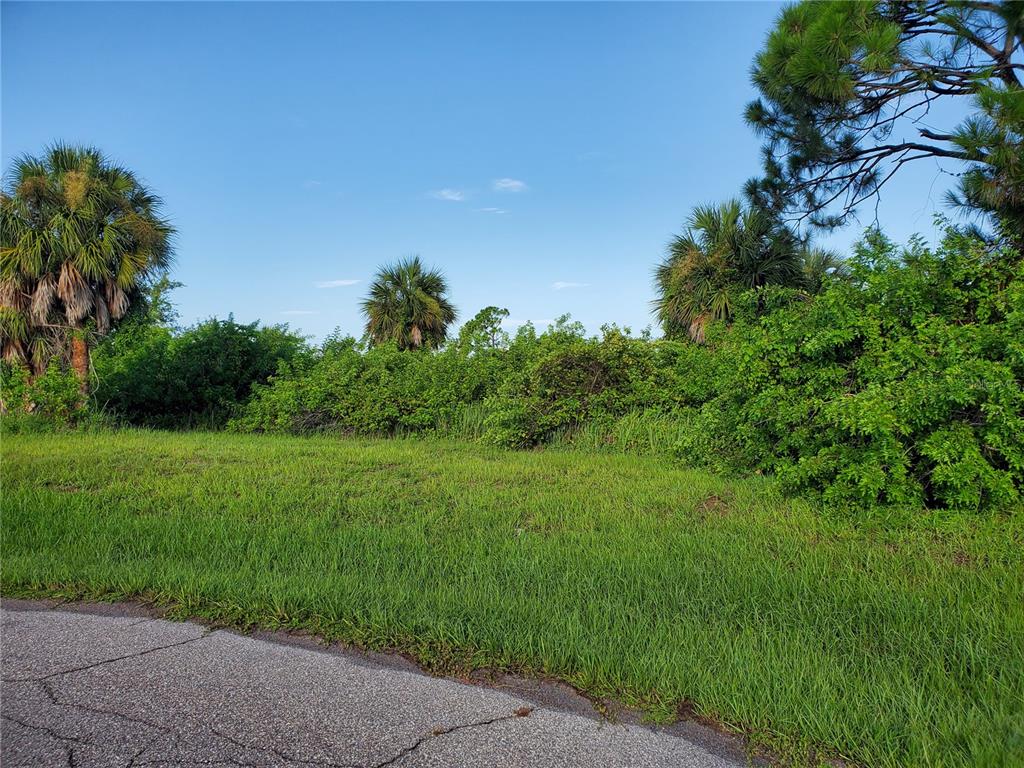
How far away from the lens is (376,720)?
3123 mm

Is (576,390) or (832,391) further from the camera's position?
(576,390)

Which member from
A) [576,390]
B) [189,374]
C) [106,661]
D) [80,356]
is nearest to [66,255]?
[80,356]

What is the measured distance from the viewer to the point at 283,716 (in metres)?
3.15

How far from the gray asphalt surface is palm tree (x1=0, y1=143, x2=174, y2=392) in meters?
14.7

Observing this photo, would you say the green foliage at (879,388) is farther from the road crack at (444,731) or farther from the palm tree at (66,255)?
the palm tree at (66,255)

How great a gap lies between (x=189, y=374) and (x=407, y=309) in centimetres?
1111

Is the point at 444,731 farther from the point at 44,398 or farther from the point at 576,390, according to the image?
the point at 44,398

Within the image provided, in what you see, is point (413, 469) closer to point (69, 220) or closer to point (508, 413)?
point (508, 413)

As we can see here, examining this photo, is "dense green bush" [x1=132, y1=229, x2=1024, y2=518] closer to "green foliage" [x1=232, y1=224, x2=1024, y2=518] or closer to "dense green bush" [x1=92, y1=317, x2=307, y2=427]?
"green foliage" [x1=232, y1=224, x2=1024, y2=518]

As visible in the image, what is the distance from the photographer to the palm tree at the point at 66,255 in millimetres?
16141

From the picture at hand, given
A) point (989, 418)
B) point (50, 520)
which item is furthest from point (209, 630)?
point (989, 418)

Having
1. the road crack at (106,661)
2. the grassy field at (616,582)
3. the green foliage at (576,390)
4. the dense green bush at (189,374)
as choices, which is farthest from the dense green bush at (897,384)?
the dense green bush at (189,374)

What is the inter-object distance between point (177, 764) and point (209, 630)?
1.68 metres

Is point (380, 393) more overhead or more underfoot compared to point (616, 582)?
more overhead
